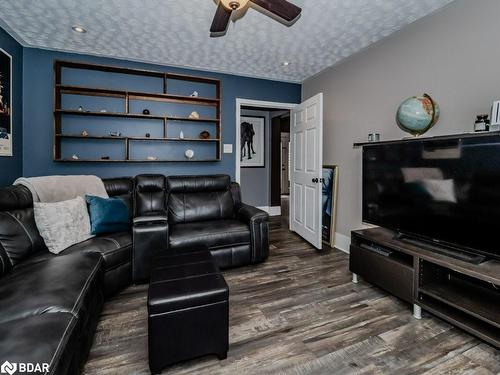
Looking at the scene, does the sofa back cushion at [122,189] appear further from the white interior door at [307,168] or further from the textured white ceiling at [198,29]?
the white interior door at [307,168]

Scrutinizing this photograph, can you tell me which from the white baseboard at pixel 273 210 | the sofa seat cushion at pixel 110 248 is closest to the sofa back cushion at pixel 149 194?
the sofa seat cushion at pixel 110 248

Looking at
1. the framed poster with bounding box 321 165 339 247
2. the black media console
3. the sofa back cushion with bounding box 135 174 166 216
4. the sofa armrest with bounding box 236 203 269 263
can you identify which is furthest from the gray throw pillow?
the framed poster with bounding box 321 165 339 247

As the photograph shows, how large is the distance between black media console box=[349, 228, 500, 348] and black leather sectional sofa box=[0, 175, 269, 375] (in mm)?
1151

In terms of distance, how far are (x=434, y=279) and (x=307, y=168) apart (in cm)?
203

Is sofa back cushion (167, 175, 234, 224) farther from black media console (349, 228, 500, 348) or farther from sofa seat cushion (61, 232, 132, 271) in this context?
black media console (349, 228, 500, 348)

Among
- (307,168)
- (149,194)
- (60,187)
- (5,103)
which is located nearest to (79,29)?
(5,103)

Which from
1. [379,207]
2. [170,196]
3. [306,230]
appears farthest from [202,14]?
[306,230]

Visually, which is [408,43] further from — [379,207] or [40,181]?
→ [40,181]

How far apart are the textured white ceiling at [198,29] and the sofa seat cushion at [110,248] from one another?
2022 mm

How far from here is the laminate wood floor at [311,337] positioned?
145cm

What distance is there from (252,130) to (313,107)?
2159 mm

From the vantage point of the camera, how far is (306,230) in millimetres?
3660

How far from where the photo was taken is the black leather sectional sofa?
1.05 m

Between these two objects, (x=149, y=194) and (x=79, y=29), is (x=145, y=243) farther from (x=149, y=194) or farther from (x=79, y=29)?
(x=79, y=29)
